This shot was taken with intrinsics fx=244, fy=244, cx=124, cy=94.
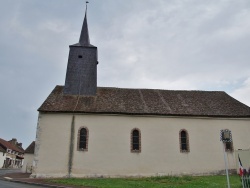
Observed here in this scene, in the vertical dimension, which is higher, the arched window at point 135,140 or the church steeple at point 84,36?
the church steeple at point 84,36

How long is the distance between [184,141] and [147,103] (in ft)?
14.3

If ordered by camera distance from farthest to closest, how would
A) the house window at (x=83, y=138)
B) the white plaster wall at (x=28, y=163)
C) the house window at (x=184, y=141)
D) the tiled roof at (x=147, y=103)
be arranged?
the white plaster wall at (x=28, y=163)
the tiled roof at (x=147, y=103)
the house window at (x=184, y=141)
the house window at (x=83, y=138)

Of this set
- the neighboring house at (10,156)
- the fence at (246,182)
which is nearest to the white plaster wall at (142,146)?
the fence at (246,182)

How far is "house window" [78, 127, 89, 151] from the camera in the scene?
61.1 feet

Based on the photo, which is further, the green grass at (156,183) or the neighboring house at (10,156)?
the neighboring house at (10,156)

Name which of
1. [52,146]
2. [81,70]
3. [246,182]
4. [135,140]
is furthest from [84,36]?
[246,182]

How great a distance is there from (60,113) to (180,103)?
33.8ft

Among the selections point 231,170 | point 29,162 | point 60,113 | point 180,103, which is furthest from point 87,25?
point 231,170

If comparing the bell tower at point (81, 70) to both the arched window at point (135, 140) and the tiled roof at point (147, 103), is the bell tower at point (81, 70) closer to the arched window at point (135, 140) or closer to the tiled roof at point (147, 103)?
the tiled roof at point (147, 103)

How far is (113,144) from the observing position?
18859 mm

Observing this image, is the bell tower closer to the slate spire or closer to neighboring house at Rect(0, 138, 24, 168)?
the slate spire

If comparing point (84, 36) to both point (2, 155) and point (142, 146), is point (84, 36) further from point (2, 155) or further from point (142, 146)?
point (2, 155)

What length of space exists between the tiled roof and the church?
0.08 metres

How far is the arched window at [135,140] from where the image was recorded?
19022mm
